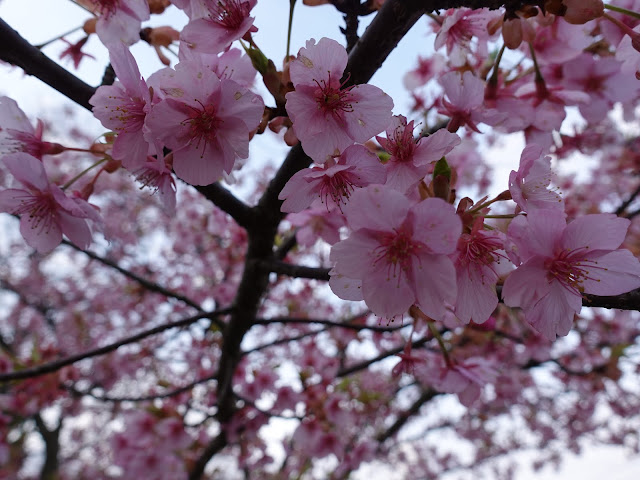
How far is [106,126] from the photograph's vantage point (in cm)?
97

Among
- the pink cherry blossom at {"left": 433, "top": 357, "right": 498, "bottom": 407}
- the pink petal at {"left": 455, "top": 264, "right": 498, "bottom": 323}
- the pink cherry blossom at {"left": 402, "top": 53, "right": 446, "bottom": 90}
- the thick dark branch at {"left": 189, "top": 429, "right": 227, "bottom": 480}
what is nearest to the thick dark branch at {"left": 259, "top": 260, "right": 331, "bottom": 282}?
the pink petal at {"left": 455, "top": 264, "right": 498, "bottom": 323}

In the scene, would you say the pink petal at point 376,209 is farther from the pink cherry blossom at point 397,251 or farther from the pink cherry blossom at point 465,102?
the pink cherry blossom at point 465,102

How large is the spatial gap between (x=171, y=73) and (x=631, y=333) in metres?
5.44

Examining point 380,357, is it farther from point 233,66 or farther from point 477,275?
point 233,66

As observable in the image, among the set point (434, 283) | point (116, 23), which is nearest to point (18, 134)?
point (116, 23)

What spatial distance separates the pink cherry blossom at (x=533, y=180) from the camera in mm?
940

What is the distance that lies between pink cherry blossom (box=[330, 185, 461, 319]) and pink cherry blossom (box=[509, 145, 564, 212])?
0.24m

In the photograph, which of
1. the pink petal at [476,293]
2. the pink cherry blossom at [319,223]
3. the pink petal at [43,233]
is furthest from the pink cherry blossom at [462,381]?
the pink petal at [43,233]

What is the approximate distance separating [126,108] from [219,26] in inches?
11.9

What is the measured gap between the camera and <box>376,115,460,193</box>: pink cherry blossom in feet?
2.99

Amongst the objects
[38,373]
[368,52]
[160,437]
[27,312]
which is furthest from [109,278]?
[368,52]

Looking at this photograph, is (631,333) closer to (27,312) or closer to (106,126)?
(106,126)

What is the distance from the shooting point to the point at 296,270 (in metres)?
1.33

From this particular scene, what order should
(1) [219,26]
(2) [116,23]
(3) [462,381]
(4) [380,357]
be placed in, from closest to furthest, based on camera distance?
(1) [219,26] → (2) [116,23] → (3) [462,381] → (4) [380,357]
